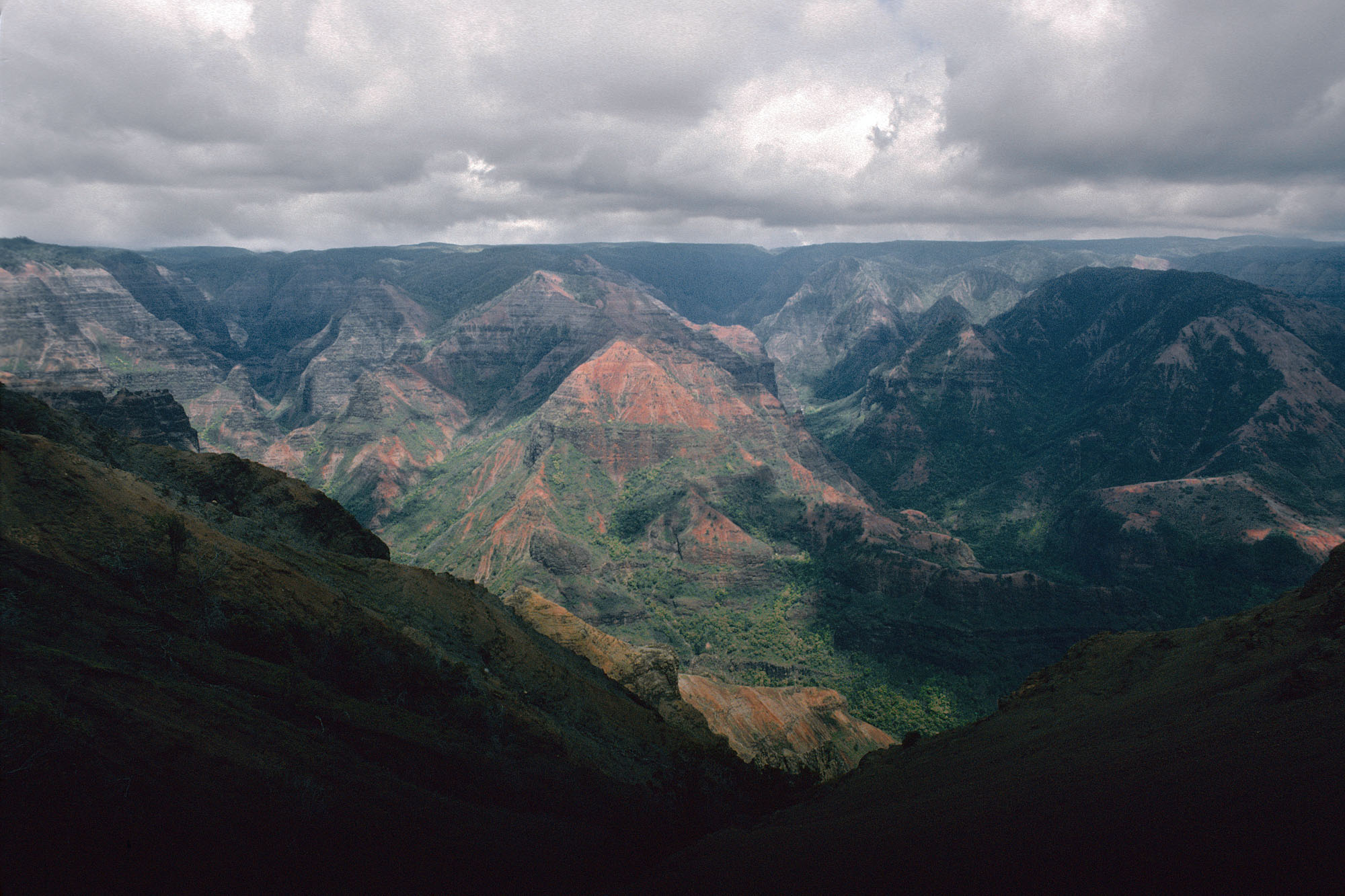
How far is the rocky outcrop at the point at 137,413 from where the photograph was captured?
133500 mm

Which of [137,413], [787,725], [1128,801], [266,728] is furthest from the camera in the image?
[137,413]

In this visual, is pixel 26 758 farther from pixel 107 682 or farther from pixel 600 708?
pixel 600 708

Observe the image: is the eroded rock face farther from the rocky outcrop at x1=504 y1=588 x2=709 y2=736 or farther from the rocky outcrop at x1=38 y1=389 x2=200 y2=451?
the rocky outcrop at x1=38 y1=389 x2=200 y2=451

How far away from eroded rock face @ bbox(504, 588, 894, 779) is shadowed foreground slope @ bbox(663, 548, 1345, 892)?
31.7m

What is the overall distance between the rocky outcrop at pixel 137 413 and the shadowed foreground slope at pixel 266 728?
3795 inches

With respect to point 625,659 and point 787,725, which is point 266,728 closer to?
point 625,659

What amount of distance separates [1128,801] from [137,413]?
18183cm

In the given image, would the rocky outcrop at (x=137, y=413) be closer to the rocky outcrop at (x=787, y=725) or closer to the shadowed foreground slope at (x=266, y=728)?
the shadowed foreground slope at (x=266, y=728)

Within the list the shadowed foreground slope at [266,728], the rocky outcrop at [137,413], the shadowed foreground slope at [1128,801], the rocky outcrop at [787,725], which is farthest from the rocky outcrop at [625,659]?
the rocky outcrop at [137,413]

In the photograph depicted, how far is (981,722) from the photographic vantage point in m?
60.2

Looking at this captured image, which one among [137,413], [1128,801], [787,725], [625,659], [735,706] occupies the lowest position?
[787,725]

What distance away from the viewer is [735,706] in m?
100

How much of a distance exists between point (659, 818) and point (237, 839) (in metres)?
25.9

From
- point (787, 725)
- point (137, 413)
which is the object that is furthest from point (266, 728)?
point (137, 413)
